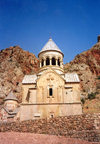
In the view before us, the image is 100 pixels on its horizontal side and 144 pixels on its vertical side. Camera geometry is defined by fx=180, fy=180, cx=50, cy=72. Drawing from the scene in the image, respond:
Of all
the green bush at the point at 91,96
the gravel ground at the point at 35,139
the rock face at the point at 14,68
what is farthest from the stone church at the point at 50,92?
the rock face at the point at 14,68

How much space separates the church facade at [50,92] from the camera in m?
15.7

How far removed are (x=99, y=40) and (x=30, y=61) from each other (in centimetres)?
2247

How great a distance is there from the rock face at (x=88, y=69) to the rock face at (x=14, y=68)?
1107 cm

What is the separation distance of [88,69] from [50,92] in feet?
92.6

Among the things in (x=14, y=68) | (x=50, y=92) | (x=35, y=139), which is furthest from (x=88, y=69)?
(x=35, y=139)

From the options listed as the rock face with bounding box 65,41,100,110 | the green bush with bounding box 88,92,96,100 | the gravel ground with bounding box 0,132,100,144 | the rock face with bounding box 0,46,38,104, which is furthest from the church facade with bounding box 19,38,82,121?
the rock face with bounding box 0,46,38,104

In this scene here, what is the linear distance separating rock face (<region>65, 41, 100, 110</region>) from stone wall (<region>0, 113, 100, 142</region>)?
→ 29.5 metres

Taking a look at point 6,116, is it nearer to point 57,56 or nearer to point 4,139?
point 57,56

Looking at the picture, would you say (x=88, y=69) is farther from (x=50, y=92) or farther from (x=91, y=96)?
A: (x=50, y=92)

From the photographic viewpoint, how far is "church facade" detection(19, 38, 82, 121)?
15.7 meters

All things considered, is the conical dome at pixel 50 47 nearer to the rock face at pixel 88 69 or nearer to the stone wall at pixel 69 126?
the stone wall at pixel 69 126

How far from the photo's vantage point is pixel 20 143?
6914mm

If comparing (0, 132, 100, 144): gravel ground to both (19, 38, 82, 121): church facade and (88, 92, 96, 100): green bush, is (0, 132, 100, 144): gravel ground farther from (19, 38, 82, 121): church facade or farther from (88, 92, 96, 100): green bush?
(88, 92, 96, 100): green bush

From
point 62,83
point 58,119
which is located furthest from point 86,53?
point 58,119
